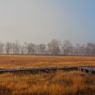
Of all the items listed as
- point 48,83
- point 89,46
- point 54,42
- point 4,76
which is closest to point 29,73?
point 4,76

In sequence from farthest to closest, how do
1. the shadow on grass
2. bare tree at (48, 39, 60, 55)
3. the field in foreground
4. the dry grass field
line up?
1. bare tree at (48, 39, 60, 55)
2. the field in foreground
3. the dry grass field
4. the shadow on grass

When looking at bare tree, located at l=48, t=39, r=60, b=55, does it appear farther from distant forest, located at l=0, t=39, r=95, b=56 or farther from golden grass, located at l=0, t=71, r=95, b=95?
golden grass, located at l=0, t=71, r=95, b=95

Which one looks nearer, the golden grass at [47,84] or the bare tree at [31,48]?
the golden grass at [47,84]

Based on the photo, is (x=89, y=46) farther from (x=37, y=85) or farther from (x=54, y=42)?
(x=37, y=85)

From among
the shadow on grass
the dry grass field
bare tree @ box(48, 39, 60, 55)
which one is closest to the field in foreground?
the dry grass field

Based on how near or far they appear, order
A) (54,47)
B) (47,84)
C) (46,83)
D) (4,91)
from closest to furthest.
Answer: (4,91) → (47,84) → (46,83) → (54,47)

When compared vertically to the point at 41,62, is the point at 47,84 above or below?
below

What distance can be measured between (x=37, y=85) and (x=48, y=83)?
1.11 meters

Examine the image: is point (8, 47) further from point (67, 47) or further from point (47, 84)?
point (47, 84)

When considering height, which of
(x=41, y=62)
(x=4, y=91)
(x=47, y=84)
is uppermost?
(x=41, y=62)

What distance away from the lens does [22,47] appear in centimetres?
14425

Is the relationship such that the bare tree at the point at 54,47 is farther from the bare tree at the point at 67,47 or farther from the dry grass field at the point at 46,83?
the dry grass field at the point at 46,83

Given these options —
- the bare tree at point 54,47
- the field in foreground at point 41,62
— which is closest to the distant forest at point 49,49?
the bare tree at point 54,47

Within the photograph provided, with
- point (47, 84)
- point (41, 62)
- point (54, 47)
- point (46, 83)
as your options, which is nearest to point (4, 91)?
point (47, 84)
